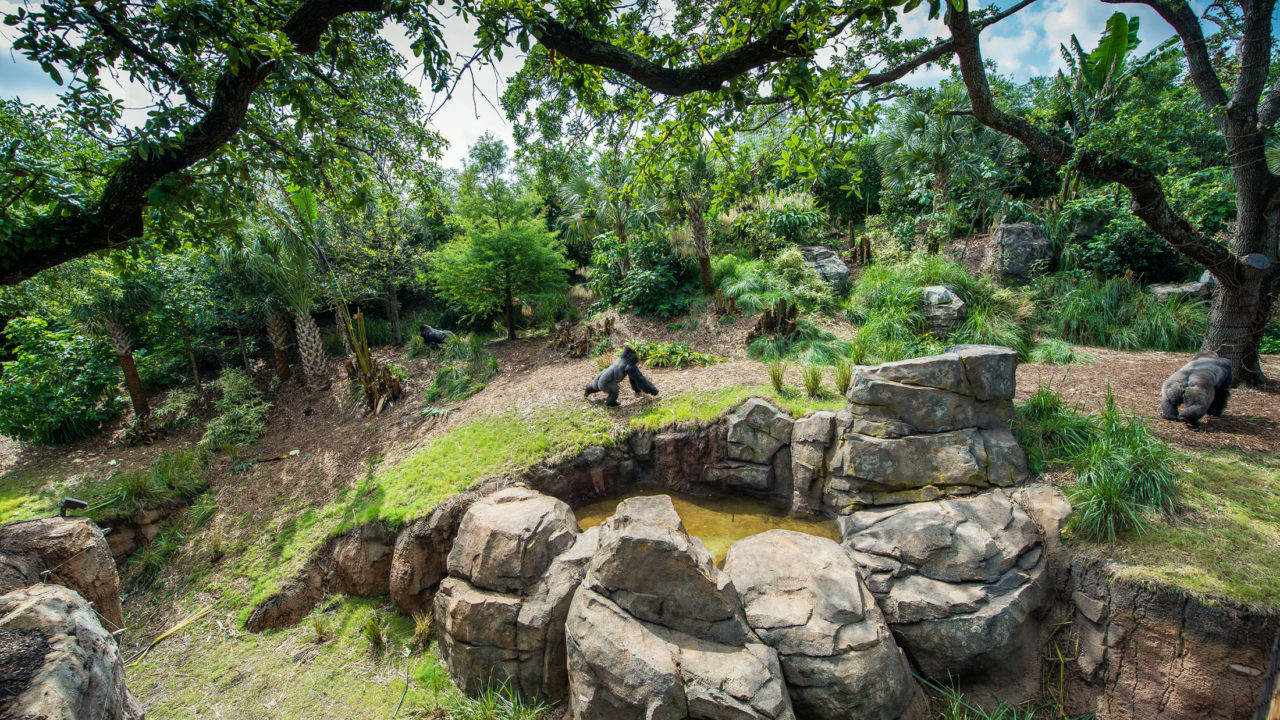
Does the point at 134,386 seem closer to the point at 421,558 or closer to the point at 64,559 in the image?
the point at 64,559

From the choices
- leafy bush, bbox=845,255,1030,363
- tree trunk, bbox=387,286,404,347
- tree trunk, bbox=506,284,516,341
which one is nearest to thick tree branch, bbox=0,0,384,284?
leafy bush, bbox=845,255,1030,363

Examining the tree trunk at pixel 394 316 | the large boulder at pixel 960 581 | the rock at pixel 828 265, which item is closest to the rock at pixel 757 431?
the large boulder at pixel 960 581

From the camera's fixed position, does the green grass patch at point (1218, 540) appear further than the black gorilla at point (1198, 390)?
No

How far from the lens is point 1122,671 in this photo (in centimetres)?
333

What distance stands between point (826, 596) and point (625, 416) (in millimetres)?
3530

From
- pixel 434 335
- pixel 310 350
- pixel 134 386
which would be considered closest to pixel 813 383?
pixel 434 335

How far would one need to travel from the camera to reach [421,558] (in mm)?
4941

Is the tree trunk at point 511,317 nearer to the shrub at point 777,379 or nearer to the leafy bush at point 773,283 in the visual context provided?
the leafy bush at point 773,283

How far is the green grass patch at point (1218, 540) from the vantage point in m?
3.09

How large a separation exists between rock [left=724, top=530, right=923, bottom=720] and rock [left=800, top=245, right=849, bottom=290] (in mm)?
8017

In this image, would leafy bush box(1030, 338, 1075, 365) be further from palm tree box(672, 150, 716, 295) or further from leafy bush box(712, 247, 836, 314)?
palm tree box(672, 150, 716, 295)

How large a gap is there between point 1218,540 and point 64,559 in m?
8.70

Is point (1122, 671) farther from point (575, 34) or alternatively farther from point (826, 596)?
point (575, 34)

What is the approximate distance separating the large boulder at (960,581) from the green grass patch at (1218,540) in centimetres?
65
